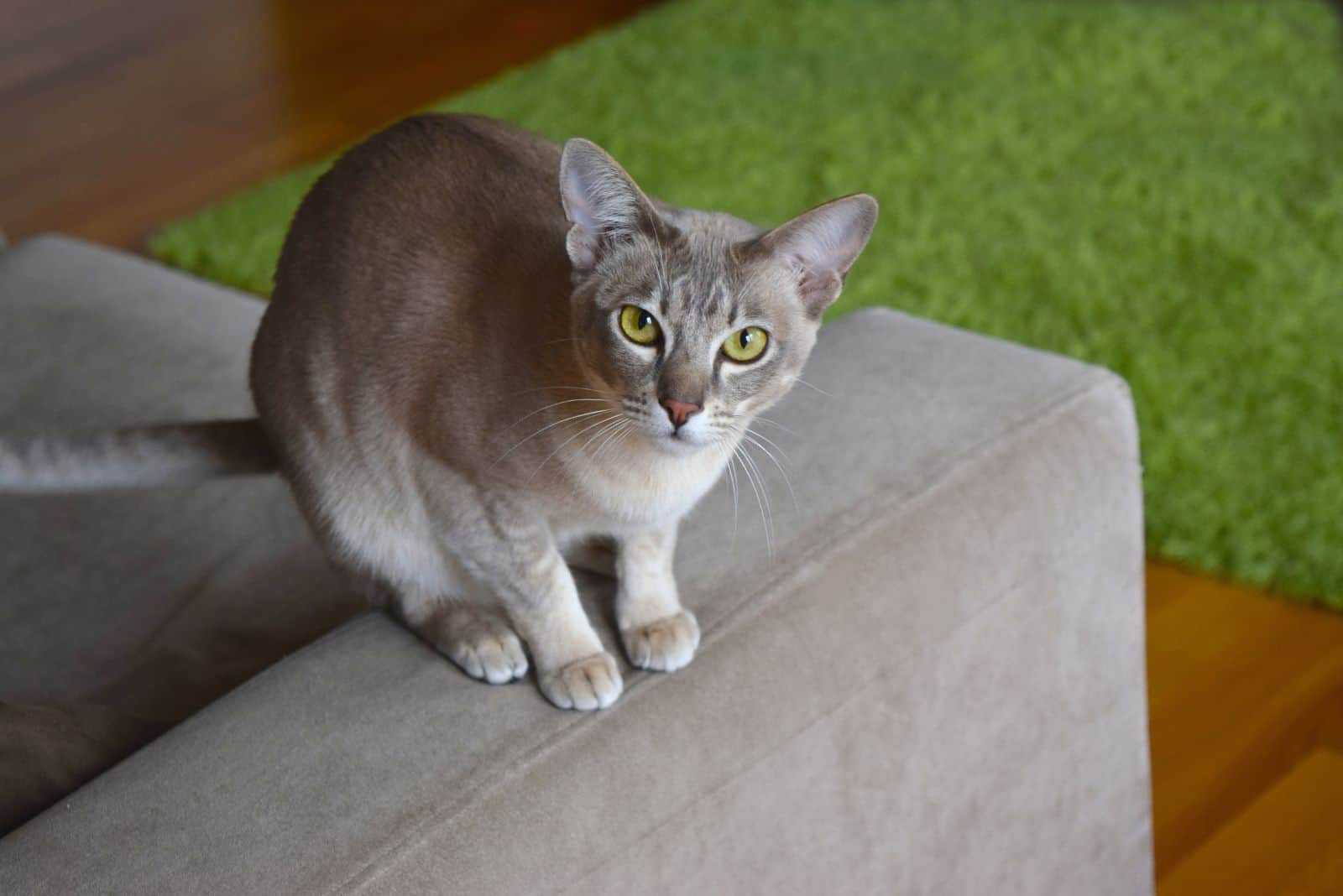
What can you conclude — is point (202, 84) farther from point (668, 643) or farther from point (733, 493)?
point (668, 643)

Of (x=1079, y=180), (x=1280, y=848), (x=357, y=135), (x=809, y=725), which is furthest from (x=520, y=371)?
(x=357, y=135)

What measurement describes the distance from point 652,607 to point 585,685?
11cm

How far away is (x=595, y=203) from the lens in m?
1.11

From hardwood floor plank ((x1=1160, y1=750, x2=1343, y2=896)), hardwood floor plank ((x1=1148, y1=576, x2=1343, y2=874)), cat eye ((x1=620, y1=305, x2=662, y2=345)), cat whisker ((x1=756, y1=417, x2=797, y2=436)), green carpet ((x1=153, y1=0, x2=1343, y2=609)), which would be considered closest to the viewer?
cat eye ((x1=620, y1=305, x2=662, y2=345))

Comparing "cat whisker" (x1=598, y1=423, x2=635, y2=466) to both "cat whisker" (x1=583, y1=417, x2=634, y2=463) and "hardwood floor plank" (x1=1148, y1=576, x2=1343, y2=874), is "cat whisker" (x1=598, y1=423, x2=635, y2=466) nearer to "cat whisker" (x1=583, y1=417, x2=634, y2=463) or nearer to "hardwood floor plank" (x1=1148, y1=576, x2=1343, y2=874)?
"cat whisker" (x1=583, y1=417, x2=634, y2=463)

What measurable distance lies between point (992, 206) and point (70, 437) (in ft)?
7.47

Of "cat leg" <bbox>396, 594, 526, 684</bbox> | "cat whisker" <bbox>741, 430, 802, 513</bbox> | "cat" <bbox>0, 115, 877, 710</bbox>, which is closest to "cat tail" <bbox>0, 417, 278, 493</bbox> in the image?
"cat" <bbox>0, 115, 877, 710</bbox>

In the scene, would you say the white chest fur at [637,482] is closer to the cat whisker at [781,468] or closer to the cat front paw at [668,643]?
the cat whisker at [781,468]

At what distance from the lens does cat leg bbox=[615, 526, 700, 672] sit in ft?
3.40

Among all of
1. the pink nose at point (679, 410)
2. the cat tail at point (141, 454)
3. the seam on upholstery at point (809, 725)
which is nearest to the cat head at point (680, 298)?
the pink nose at point (679, 410)

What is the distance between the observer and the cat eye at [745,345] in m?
1.12

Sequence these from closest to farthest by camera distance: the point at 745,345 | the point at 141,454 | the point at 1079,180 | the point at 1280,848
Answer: the point at 745,345 < the point at 141,454 < the point at 1280,848 < the point at 1079,180

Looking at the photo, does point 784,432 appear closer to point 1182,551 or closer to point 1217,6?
point 1182,551

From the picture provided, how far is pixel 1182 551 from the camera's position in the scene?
2191 mm
